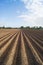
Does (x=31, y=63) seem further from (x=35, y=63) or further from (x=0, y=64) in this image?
(x=0, y=64)

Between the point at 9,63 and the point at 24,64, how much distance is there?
0.79 m

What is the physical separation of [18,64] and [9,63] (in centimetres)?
50

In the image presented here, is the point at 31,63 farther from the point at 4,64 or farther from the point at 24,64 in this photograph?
the point at 4,64

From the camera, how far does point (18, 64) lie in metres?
8.20

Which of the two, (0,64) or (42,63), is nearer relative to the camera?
(0,64)

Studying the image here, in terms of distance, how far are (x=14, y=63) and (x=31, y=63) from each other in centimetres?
93

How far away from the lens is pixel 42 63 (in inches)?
340

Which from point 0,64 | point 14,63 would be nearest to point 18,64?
point 14,63

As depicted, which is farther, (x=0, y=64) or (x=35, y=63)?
(x=35, y=63)

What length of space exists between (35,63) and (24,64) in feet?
2.15

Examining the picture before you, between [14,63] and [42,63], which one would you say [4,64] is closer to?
[14,63]

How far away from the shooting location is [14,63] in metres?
8.35

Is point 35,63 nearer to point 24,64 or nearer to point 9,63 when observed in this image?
point 24,64

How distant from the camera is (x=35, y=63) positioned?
8.55 metres
